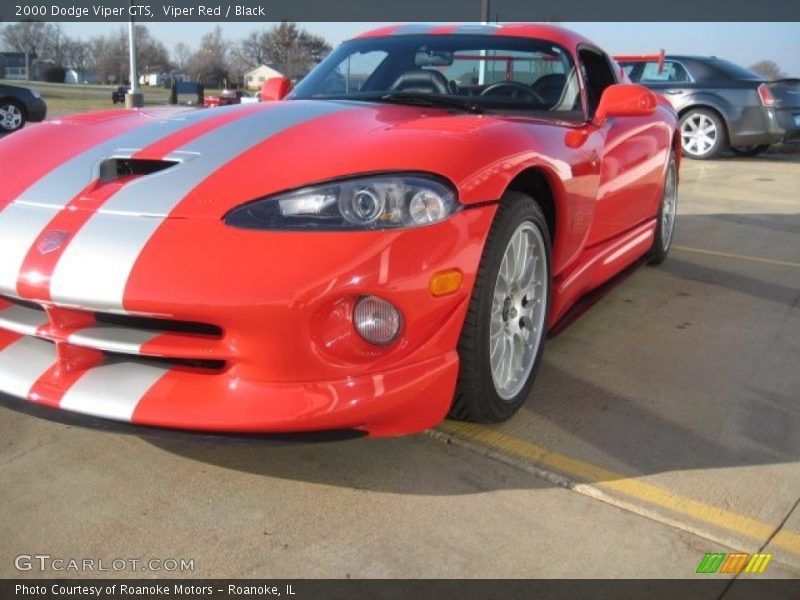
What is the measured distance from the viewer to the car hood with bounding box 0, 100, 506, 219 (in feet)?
6.77

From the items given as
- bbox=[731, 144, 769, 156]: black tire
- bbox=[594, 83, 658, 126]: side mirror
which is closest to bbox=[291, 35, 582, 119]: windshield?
bbox=[594, 83, 658, 126]: side mirror

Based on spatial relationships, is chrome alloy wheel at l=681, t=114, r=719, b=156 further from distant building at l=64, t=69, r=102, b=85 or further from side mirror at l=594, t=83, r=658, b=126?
distant building at l=64, t=69, r=102, b=85

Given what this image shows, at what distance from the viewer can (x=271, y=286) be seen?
183 cm

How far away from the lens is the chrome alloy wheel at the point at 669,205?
4688 mm

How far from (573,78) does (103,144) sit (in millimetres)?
2000

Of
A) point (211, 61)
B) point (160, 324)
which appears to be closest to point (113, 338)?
point (160, 324)

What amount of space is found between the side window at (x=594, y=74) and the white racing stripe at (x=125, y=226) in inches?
66.7

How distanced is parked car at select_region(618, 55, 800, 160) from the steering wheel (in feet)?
26.4

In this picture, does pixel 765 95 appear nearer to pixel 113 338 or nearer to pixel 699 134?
pixel 699 134

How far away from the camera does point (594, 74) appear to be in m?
3.75

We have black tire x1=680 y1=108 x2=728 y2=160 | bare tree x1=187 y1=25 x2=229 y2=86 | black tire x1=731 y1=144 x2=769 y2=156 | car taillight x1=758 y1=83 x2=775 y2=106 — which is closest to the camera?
car taillight x1=758 y1=83 x2=775 y2=106

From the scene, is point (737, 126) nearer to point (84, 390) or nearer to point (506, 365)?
point (506, 365)

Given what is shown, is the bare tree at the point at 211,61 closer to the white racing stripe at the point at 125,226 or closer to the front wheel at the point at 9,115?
the front wheel at the point at 9,115
